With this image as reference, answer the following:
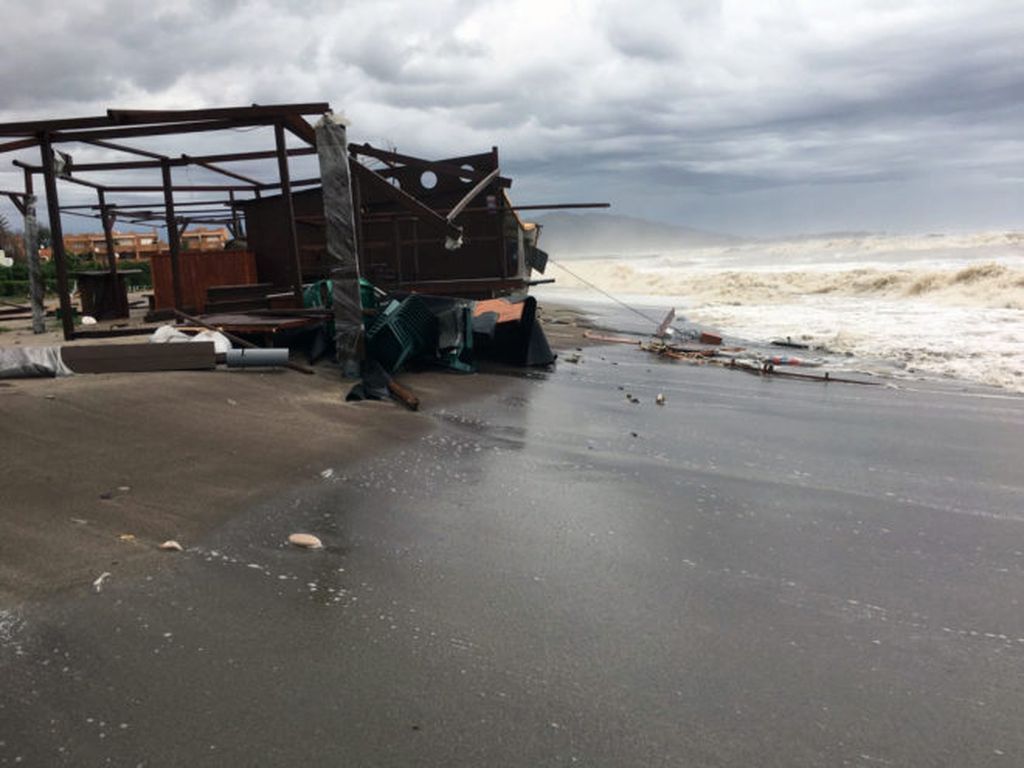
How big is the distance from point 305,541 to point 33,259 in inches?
440

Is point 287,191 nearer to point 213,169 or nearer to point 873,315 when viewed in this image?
point 213,169

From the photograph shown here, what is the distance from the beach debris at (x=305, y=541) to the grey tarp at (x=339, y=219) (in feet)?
14.7

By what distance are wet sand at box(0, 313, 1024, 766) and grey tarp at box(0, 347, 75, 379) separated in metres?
2.97

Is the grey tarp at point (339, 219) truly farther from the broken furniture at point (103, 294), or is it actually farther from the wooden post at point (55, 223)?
the broken furniture at point (103, 294)

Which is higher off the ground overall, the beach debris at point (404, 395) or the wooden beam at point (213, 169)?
the wooden beam at point (213, 169)

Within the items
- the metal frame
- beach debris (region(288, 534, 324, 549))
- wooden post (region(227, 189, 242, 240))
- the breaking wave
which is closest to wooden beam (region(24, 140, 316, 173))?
the metal frame

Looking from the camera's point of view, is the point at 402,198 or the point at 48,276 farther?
the point at 48,276

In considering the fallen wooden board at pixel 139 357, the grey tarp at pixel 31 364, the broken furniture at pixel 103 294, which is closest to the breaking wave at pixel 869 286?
the broken furniture at pixel 103 294

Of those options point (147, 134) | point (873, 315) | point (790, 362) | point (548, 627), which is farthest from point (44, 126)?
point (873, 315)

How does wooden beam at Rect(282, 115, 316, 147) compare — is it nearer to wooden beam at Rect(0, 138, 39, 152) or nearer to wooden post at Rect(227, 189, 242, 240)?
wooden beam at Rect(0, 138, 39, 152)

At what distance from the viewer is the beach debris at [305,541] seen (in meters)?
3.75

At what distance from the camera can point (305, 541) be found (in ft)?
12.4

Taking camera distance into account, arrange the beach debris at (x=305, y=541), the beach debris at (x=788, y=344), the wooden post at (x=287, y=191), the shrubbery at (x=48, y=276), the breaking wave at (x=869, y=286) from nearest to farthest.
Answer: the beach debris at (x=305, y=541)
the wooden post at (x=287, y=191)
the beach debris at (x=788, y=344)
the shrubbery at (x=48, y=276)
the breaking wave at (x=869, y=286)

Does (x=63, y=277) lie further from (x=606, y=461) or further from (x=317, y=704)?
(x=317, y=704)
